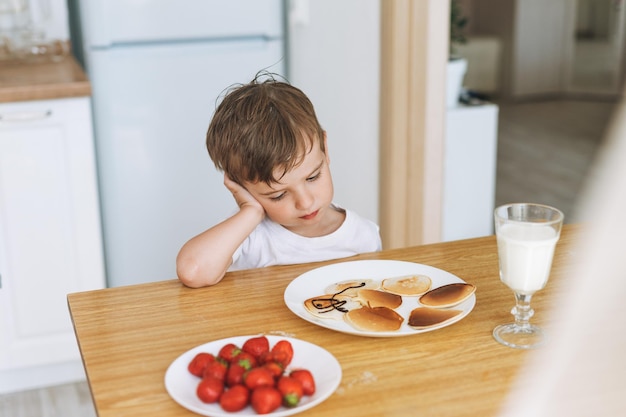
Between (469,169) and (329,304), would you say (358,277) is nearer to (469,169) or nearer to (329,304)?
(329,304)

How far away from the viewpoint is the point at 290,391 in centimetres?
90

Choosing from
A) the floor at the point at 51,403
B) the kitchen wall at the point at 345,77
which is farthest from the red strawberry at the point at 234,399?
the kitchen wall at the point at 345,77

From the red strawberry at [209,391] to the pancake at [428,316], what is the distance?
31 cm

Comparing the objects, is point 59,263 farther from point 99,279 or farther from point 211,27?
point 211,27

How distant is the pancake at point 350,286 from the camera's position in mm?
1238

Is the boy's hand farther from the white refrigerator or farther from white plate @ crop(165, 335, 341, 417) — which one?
the white refrigerator

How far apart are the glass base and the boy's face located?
42 centimetres

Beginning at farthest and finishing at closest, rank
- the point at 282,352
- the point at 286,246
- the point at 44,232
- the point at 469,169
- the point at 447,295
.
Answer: the point at 469,169 → the point at 44,232 → the point at 286,246 → the point at 447,295 → the point at 282,352

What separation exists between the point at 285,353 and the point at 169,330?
222mm

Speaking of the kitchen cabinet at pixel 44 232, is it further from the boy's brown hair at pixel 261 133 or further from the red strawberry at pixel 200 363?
the red strawberry at pixel 200 363

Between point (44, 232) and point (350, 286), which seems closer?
point (350, 286)

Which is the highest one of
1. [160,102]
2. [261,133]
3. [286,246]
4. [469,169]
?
[261,133]

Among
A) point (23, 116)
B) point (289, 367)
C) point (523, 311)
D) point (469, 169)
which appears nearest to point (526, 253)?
point (523, 311)

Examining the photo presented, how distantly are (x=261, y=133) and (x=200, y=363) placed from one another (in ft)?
1.67
